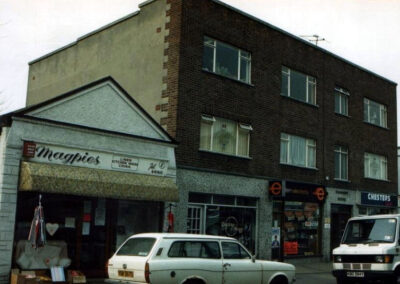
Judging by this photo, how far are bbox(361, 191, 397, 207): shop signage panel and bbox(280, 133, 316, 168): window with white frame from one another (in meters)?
4.44

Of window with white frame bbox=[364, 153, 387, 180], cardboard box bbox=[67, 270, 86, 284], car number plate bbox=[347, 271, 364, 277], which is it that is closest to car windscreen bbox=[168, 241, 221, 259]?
cardboard box bbox=[67, 270, 86, 284]

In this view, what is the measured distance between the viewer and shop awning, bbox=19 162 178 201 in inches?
506

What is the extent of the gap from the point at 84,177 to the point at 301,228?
39.8ft

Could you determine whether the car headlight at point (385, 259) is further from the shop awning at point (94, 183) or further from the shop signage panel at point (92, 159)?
the shop signage panel at point (92, 159)

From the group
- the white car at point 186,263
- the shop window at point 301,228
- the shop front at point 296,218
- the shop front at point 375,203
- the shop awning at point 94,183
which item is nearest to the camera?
the white car at point 186,263

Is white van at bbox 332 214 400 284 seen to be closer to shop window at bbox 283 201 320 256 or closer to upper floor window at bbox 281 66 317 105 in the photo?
shop window at bbox 283 201 320 256

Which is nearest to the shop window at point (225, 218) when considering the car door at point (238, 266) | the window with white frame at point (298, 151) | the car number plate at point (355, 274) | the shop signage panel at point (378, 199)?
the window with white frame at point (298, 151)

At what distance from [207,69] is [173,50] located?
160 centimetres

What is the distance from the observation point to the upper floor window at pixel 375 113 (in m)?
27.6

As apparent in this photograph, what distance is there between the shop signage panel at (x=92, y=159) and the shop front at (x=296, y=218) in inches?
257

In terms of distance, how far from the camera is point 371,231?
14.8 m

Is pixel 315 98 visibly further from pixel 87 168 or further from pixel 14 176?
pixel 14 176

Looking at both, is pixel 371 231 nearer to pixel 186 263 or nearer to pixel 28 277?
pixel 186 263

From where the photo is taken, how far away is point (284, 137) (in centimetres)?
2225
